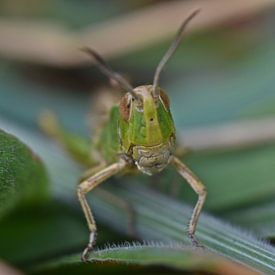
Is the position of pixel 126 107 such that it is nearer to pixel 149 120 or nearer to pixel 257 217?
pixel 149 120

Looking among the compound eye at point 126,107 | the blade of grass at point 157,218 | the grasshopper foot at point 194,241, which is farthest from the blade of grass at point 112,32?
the grasshopper foot at point 194,241

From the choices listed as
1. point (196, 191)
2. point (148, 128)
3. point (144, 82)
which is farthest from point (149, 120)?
point (144, 82)

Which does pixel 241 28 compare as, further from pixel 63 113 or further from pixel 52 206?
pixel 52 206

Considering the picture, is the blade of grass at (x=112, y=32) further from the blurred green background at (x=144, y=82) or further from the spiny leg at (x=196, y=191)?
the spiny leg at (x=196, y=191)

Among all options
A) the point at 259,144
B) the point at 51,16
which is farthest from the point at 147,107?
the point at 51,16

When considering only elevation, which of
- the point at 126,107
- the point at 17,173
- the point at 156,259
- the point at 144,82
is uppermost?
the point at 144,82
